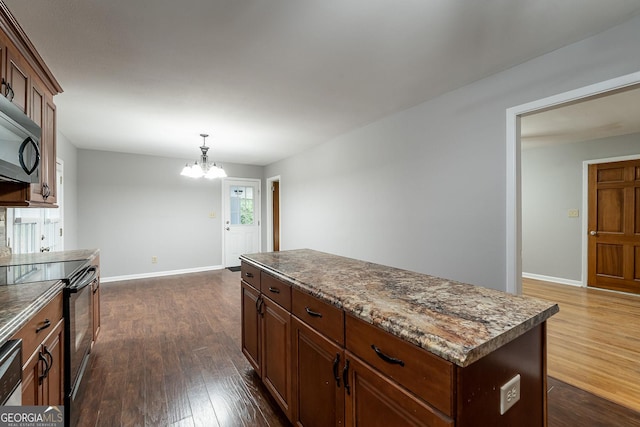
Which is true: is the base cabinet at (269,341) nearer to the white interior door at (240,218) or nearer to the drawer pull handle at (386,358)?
the drawer pull handle at (386,358)

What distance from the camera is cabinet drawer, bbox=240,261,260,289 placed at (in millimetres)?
1983

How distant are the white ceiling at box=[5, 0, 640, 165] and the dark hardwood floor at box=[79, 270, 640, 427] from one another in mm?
2354

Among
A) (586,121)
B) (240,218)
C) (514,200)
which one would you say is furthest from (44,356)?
(586,121)

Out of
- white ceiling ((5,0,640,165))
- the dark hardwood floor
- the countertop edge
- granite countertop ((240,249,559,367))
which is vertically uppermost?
white ceiling ((5,0,640,165))

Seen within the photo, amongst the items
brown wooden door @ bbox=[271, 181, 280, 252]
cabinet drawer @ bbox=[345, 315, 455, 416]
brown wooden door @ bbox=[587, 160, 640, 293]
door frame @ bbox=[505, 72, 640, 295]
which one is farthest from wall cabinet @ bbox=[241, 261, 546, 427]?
brown wooden door @ bbox=[271, 181, 280, 252]

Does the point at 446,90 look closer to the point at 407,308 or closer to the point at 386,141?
the point at 386,141

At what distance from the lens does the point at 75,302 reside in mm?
1773

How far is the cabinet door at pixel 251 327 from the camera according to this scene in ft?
6.45

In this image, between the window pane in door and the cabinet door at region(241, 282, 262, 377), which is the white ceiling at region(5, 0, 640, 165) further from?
the window pane in door

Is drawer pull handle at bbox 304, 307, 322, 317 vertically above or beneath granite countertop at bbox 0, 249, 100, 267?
beneath

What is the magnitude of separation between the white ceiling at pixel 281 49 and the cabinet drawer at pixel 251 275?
60.1 inches

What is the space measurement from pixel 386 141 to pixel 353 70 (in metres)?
1.28

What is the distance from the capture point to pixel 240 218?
6387 mm

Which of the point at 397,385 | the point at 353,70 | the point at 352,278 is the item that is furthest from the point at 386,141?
the point at 397,385
